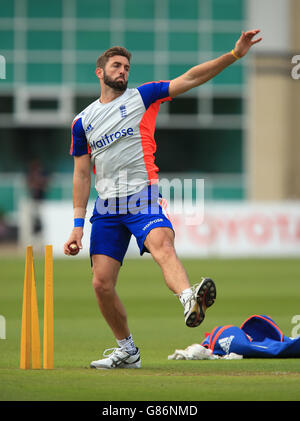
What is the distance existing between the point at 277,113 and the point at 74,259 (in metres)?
12.0

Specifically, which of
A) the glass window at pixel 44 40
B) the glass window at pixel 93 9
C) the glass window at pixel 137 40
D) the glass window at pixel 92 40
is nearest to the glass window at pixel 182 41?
the glass window at pixel 137 40

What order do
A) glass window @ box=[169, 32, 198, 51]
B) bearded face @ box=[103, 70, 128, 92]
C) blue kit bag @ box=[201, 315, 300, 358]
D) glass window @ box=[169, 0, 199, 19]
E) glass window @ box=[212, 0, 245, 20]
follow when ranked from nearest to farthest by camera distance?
bearded face @ box=[103, 70, 128, 92]
blue kit bag @ box=[201, 315, 300, 358]
glass window @ box=[212, 0, 245, 20]
glass window @ box=[169, 0, 199, 19]
glass window @ box=[169, 32, 198, 51]

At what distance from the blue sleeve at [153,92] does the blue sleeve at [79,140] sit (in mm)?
555

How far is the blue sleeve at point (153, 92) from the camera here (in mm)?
7477

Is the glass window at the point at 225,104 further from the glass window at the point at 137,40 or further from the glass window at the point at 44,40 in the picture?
the glass window at the point at 44,40

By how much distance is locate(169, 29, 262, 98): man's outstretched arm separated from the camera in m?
7.09

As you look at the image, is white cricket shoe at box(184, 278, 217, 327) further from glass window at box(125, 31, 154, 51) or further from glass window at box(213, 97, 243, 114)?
glass window at box(213, 97, 243, 114)

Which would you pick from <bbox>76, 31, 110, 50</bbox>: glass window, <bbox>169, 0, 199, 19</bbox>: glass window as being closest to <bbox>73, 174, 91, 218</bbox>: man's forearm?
<bbox>76, 31, 110, 50</bbox>: glass window

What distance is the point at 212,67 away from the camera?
719 cm

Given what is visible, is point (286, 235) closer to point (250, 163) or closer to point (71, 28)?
point (250, 163)

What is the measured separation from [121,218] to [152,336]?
10.5 ft

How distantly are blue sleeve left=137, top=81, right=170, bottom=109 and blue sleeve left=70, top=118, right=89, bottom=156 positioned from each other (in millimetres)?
555

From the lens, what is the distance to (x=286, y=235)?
24.0 m

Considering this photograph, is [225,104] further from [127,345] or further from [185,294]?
[185,294]
